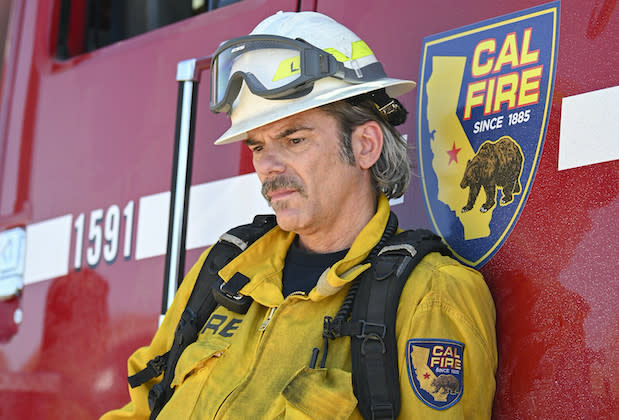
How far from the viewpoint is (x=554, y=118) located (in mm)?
1916

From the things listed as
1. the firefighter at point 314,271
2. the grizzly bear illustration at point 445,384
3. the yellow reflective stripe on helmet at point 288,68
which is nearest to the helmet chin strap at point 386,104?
the firefighter at point 314,271

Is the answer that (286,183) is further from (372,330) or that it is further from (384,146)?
(372,330)

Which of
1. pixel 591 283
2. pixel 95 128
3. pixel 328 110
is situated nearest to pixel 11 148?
pixel 95 128

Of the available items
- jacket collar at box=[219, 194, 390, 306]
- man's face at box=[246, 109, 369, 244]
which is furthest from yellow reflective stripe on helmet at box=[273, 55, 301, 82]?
jacket collar at box=[219, 194, 390, 306]

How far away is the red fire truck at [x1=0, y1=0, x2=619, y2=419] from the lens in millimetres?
1838

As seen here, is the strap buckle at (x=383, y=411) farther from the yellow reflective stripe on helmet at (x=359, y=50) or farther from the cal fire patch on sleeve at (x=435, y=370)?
the yellow reflective stripe on helmet at (x=359, y=50)

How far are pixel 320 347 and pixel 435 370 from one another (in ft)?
0.85

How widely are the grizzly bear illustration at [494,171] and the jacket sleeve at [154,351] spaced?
0.70 m

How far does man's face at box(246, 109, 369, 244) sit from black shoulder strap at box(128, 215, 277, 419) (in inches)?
6.2

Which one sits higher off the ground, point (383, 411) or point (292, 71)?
point (292, 71)

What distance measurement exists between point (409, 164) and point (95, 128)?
122cm

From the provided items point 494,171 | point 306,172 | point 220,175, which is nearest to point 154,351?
point 220,175

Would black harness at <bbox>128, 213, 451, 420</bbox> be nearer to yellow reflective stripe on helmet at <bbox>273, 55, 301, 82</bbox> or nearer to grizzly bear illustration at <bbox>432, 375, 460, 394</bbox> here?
grizzly bear illustration at <bbox>432, 375, 460, 394</bbox>

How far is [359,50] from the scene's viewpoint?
7.20 ft
